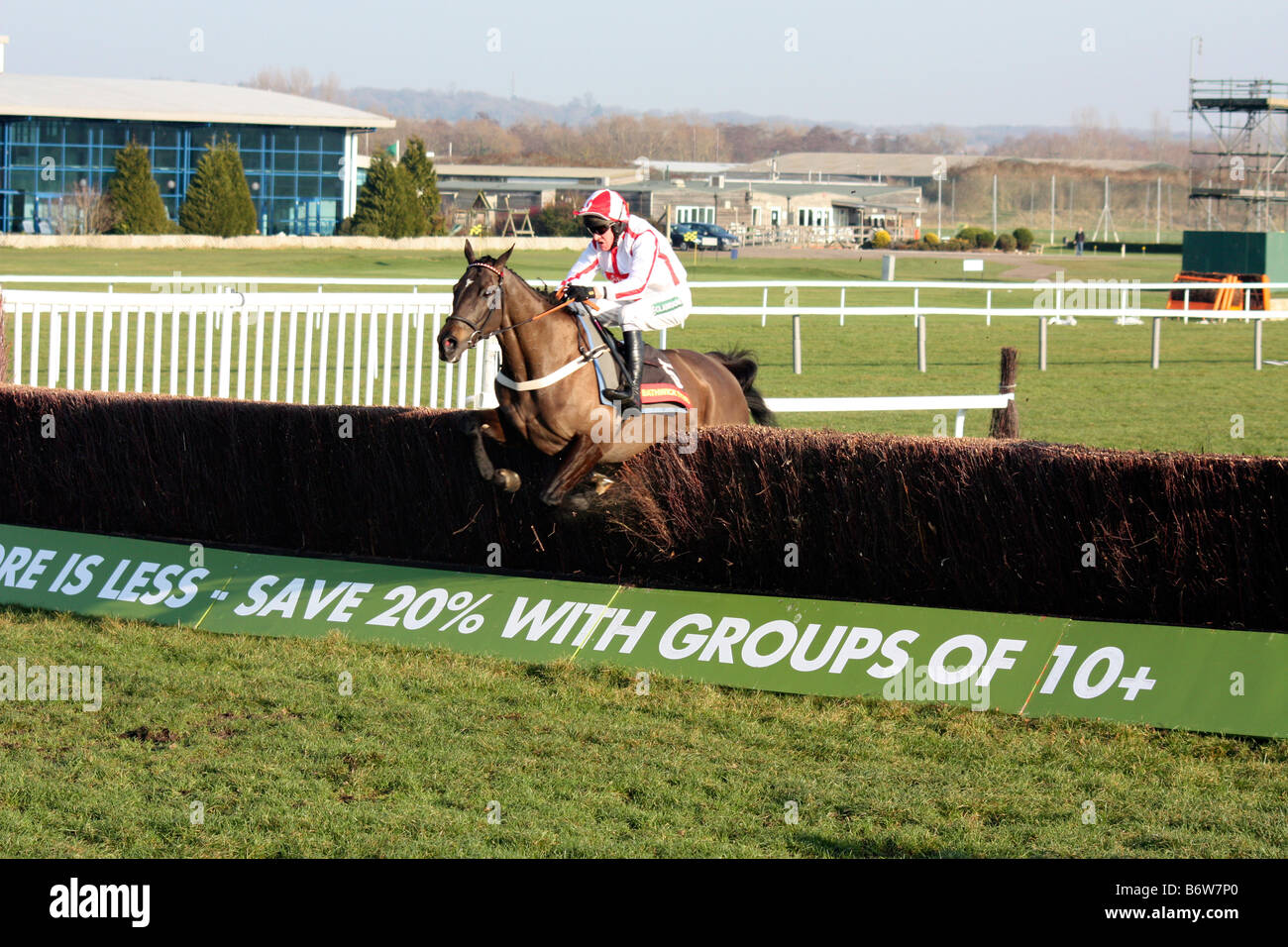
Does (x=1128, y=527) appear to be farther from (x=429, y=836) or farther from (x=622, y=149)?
(x=622, y=149)

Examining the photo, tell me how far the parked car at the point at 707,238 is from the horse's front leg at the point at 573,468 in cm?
4474

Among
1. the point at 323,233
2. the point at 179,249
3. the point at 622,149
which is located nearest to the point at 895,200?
the point at 323,233

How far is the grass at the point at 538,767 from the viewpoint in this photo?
4133 millimetres

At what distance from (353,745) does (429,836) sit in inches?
35.8

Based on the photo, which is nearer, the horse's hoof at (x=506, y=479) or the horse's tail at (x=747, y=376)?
the horse's hoof at (x=506, y=479)

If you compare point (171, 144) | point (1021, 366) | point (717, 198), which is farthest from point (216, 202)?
point (1021, 366)

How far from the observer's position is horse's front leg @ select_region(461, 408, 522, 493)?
671 centimetres

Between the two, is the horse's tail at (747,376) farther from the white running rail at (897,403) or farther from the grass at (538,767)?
the grass at (538,767)

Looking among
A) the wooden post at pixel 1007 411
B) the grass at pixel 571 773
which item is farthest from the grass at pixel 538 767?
the wooden post at pixel 1007 411

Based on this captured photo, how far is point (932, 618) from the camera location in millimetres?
5816

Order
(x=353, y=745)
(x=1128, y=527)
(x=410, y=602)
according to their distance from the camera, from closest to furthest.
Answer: (x=353, y=745) → (x=1128, y=527) → (x=410, y=602)

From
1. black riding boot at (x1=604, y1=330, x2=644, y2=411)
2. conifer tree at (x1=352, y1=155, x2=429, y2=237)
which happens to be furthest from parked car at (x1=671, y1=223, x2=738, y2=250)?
black riding boot at (x1=604, y1=330, x2=644, y2=411)

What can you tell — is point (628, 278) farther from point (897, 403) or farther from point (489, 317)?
point (897, 403)

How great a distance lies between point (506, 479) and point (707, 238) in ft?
158
